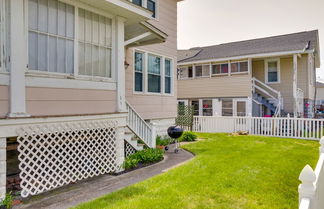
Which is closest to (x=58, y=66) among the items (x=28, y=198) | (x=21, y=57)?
(x=21, y=57)

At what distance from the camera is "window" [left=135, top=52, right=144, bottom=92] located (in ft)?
32.2

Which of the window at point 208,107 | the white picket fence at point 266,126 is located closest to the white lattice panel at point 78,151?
the white picket fence at point 266,126

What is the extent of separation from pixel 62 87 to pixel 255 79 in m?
14.4

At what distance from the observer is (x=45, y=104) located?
4.96 metres

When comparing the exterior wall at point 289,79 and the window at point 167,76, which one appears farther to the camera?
the exterior wall at point 289,79

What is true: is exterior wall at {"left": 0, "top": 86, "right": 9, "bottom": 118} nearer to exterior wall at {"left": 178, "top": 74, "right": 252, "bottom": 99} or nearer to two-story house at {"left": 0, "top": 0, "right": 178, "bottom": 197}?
two-story house at {"left": 0, "top": 0, "right": 178, "bottom": 197}

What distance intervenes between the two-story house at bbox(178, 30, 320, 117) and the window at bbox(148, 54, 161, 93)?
7302mm

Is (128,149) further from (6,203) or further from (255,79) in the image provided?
(255,79)

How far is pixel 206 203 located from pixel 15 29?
16.1ft

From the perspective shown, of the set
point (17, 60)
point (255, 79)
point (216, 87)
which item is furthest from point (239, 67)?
point (17, 60)

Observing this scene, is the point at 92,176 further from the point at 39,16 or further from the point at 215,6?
the point at 215,6

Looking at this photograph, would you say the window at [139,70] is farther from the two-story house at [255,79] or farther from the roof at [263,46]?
the roof at [263,46]

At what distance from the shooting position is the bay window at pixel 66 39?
4906mm

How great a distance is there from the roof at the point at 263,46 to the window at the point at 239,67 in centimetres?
75
